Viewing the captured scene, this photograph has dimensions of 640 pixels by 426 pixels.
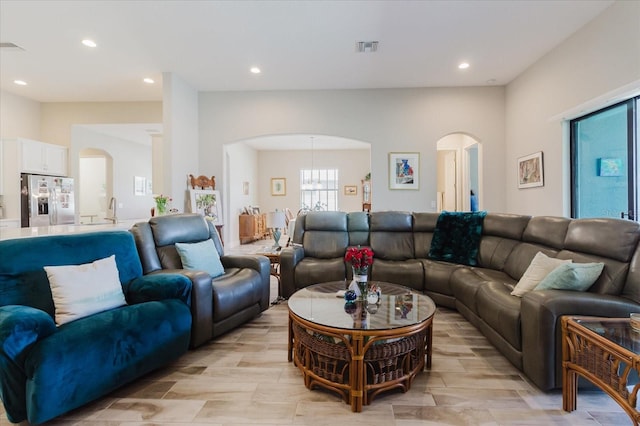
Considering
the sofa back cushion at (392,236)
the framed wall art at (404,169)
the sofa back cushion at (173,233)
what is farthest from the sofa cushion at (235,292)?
the framed wall art at (404,169)

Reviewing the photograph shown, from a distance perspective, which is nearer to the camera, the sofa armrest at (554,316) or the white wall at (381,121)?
the sofa armrest at (554,316)

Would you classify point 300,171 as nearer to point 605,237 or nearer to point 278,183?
point 278,183

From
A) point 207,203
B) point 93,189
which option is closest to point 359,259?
point 207,203

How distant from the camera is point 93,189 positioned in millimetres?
8227

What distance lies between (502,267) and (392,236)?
1315 mm

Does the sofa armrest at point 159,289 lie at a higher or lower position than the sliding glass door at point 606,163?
lower

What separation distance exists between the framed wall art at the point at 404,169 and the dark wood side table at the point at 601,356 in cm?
390

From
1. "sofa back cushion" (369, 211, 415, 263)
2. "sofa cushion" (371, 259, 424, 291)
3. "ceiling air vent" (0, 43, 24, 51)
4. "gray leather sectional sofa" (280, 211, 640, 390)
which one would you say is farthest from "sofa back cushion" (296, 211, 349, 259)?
"ceiling air vent" (0, 43, 24, 51)

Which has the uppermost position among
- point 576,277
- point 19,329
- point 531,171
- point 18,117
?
point 18,117

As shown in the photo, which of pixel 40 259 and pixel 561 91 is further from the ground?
pixel 561 91

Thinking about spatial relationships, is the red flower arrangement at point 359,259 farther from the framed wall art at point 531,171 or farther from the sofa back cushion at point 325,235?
the framed wall art at point 531,171

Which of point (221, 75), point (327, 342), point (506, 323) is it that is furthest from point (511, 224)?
point (221, 75)

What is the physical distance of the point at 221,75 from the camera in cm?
488

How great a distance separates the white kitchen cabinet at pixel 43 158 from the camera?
5.22 m
